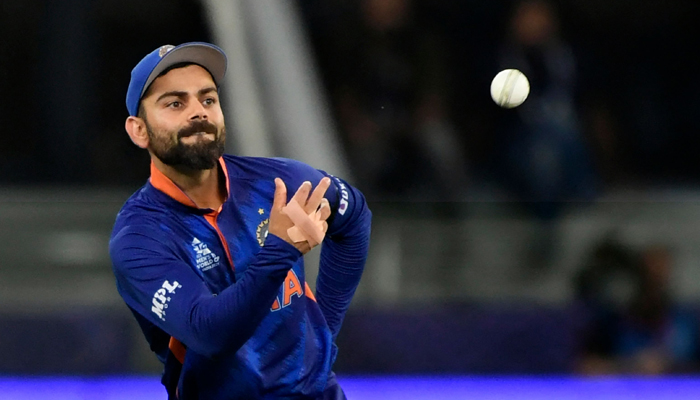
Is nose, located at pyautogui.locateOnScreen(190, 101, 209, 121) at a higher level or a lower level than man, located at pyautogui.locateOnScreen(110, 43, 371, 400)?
higher

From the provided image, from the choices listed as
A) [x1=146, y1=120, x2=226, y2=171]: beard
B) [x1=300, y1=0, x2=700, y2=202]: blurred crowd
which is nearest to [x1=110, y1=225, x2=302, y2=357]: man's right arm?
[x1=146, y1=120, x2=226, y2=171]: beard

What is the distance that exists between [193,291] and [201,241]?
9.8 inches

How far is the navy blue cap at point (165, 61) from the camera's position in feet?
9.35

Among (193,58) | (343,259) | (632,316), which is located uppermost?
(193,58)

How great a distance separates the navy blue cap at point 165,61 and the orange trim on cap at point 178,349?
67 cm

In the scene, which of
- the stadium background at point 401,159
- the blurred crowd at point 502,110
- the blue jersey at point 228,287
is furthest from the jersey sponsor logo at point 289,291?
the blurred crowd at point 502,110

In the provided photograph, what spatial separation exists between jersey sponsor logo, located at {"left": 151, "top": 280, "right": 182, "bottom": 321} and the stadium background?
136 inches

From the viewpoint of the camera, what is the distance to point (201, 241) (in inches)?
112

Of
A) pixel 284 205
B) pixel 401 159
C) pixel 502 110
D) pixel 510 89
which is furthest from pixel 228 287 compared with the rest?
pixel 502 110

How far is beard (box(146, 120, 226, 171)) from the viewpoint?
2848 millimetres

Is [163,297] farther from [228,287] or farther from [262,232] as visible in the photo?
[262,232]

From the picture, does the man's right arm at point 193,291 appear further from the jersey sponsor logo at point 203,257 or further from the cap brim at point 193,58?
the cap brim at point 193,58

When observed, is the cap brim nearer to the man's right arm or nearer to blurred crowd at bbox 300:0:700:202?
the man's right arm

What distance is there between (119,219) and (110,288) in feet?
13.2
